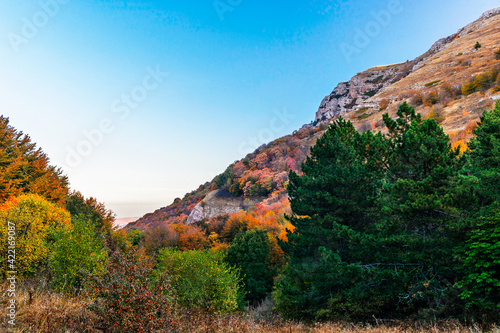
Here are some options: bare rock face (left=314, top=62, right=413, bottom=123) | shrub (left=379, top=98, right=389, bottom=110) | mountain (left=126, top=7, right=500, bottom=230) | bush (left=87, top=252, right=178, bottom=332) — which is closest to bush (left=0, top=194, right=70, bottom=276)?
bush (left=87, top=252, right=178, bottom=332)

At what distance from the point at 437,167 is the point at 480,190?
1.69 m

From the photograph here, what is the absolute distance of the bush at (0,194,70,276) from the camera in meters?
11.3

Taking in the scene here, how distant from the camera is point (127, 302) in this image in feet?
16.2

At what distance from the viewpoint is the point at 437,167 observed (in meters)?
9.57

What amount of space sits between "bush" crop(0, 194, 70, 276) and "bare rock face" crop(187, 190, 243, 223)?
47.6 m

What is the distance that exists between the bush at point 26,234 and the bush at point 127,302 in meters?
8.72

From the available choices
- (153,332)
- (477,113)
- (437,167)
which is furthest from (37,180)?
(477,113)

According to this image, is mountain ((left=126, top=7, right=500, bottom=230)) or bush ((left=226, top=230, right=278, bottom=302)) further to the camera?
mountain ((left=126, top=7, right=500, bottom=230))

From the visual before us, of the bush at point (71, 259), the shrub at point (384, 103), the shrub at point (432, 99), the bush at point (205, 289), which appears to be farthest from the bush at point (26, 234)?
the shrub at point (384, 103)

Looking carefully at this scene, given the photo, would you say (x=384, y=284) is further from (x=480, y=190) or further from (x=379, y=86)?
(x=379, y=86)

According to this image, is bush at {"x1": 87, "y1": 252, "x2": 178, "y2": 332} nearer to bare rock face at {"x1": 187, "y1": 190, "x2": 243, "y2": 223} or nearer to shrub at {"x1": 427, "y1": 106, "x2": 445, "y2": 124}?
shrub at {"x1": 427, "y1": 106, "x2": 445, "y2": 124}

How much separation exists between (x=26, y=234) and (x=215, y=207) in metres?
52.9

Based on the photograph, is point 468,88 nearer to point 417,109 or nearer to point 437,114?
point 417,109

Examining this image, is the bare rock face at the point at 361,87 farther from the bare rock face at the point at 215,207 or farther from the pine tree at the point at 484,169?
the pine tree at the point at 484,169
